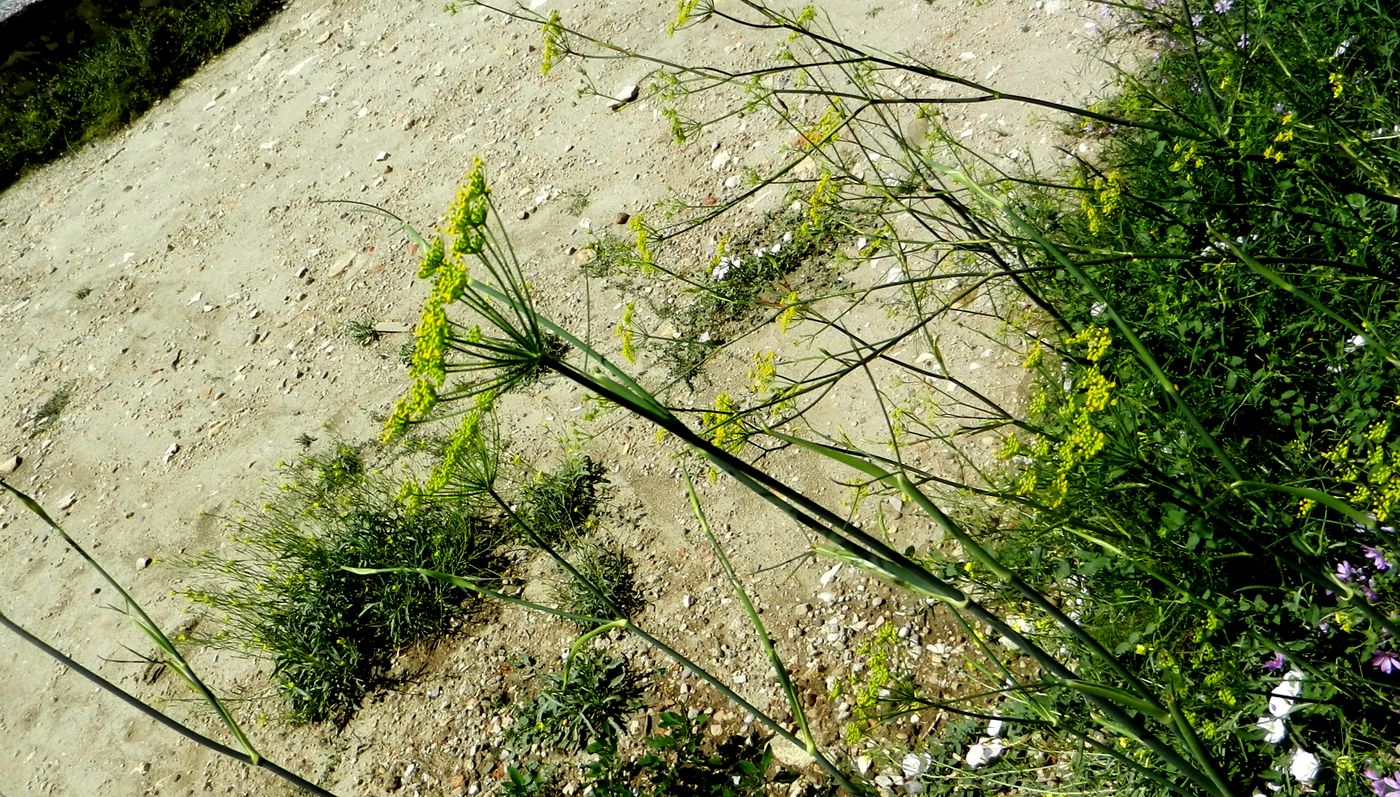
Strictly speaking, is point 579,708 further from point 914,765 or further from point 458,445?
point 458,445

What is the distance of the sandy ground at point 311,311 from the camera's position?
125 inches

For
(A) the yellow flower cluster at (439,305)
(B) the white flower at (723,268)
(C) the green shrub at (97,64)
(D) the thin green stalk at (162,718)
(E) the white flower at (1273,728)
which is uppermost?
(C) the green shrub at (97,64)

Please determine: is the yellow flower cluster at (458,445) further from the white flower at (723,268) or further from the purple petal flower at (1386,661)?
the white flower at (723,268)

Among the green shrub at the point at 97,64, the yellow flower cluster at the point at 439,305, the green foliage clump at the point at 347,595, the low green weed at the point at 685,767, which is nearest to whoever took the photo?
the yellow flower cluster at the point at 439,305

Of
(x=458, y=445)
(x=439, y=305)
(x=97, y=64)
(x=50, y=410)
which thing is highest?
(x=97, y=64)

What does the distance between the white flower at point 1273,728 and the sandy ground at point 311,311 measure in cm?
108

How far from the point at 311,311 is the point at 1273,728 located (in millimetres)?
4222

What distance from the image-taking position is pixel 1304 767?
1.83 meters

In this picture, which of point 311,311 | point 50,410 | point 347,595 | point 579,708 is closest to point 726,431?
point 579,708

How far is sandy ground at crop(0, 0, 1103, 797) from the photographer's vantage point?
125 inches

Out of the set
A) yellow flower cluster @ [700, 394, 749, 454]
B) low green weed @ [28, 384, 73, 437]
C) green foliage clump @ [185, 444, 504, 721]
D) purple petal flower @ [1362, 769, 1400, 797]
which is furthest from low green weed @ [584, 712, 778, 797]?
low green weed @ [28, 384, 73, 437]

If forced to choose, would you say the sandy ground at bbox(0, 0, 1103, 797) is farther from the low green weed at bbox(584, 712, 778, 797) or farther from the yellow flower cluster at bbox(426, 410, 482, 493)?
the yellow flower cluster at bbox(426, 410, 482, 493)

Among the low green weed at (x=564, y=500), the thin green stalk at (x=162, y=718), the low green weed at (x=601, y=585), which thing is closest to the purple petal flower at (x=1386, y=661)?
the thin green stalk at (x=162, y=718)

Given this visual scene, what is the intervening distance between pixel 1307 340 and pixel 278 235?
474cm
